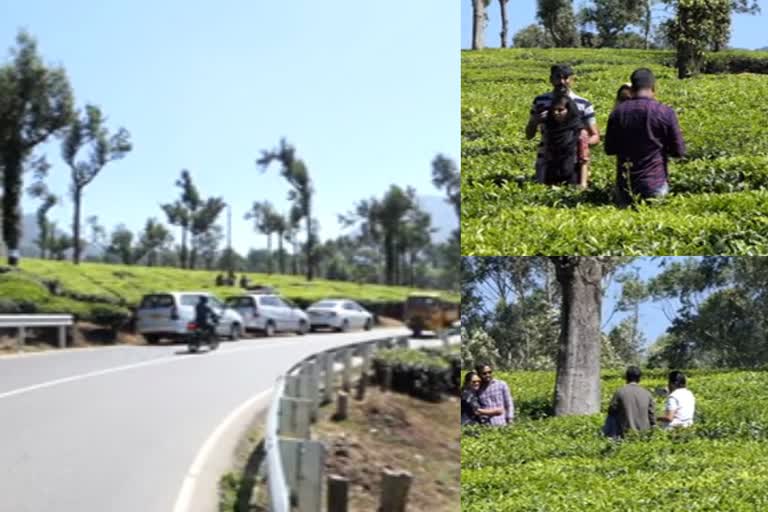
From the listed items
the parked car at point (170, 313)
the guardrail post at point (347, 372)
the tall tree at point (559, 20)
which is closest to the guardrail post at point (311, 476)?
the tall tree at point (559, 20)

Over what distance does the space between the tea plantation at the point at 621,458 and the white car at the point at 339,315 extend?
9.18ft

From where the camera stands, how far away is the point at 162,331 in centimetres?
826

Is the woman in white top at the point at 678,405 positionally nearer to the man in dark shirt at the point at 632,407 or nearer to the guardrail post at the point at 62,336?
the man in dark shirt at the point at 632,407

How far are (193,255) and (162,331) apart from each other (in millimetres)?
1913

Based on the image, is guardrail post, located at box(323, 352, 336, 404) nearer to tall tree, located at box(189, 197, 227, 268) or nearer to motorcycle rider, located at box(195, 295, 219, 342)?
motorcycle rider, located at box(195, 295, 219, 342)

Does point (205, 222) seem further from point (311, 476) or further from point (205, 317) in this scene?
point (205, 317)

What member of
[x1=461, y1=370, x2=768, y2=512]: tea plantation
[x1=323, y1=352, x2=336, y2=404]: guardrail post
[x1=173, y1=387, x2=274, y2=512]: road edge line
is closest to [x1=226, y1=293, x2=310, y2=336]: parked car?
[x1=323, y1=352, x2=336, y2=404]: guardrail post

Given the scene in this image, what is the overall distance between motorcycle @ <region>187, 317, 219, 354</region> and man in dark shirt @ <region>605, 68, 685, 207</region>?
4.96 metres

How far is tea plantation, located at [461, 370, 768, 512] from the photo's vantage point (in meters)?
3.37

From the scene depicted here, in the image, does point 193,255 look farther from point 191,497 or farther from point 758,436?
point 758,436

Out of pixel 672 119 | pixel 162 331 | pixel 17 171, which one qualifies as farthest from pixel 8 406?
pixel 672 119

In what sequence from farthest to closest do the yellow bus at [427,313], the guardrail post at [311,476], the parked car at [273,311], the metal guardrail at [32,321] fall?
the metal guardrail at [32,321], the parked car at [273,311], the guardrail post at [311,476], the yellow bus at [427,313]

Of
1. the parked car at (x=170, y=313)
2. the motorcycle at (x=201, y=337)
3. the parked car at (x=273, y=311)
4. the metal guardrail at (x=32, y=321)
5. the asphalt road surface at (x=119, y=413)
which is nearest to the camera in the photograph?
the asphalt road surface at (x=119, y=413)

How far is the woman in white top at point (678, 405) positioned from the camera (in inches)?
130
